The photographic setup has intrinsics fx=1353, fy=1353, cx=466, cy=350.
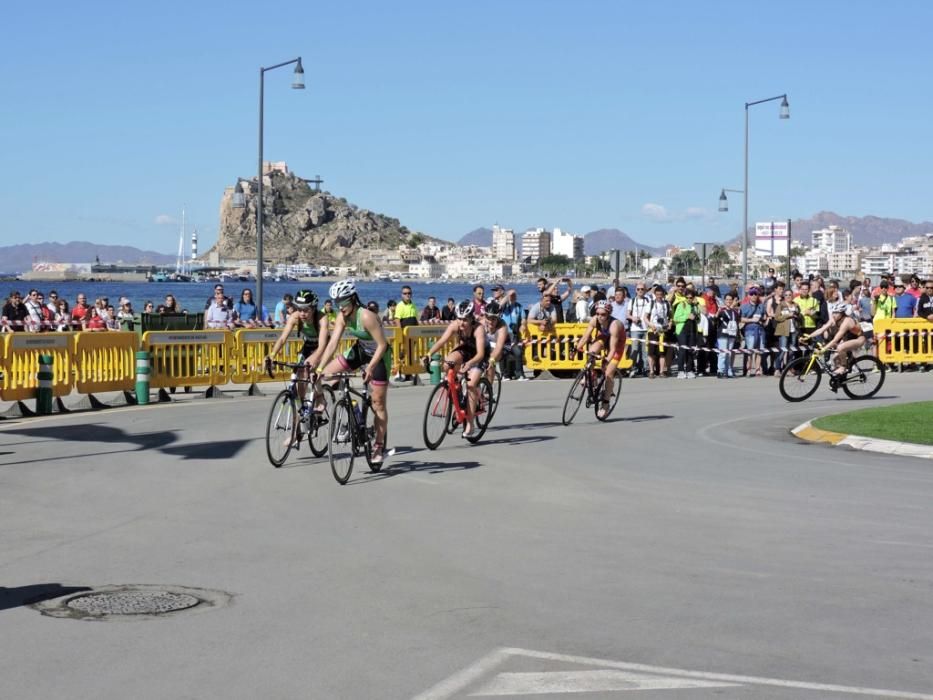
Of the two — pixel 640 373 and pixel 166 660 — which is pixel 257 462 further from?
pixel 640 373

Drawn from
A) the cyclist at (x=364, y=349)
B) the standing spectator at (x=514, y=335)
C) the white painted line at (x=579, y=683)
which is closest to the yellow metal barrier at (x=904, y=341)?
the standing spectator at (x=514, y=335)

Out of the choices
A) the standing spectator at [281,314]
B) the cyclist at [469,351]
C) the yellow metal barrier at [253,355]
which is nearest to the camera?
the cyclist at [469,351]

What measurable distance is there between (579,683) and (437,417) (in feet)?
31.7

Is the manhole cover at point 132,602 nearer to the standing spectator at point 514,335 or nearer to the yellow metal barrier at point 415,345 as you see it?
the yellow metal barrier at point 415,345

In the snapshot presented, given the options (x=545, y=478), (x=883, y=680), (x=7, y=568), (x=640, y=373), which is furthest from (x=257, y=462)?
(x=640, y=373)

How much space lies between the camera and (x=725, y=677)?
6.21 metres

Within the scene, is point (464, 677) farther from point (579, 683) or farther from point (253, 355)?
point (253, 355)

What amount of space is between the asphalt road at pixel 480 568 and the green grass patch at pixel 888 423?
86 centimetres

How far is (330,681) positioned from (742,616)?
2509 millimetres

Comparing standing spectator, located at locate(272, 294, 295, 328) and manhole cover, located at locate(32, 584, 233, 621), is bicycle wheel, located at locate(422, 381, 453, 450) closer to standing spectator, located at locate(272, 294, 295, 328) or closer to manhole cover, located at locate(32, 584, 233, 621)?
manhole cover, located at locate(32, 584, 233, 621)

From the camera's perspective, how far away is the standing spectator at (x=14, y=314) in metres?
28.6

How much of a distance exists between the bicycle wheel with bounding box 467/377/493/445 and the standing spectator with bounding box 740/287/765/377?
46.2 feet

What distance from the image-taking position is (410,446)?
16.1 meters

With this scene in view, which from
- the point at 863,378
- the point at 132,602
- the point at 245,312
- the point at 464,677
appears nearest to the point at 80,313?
the point at 245,312
